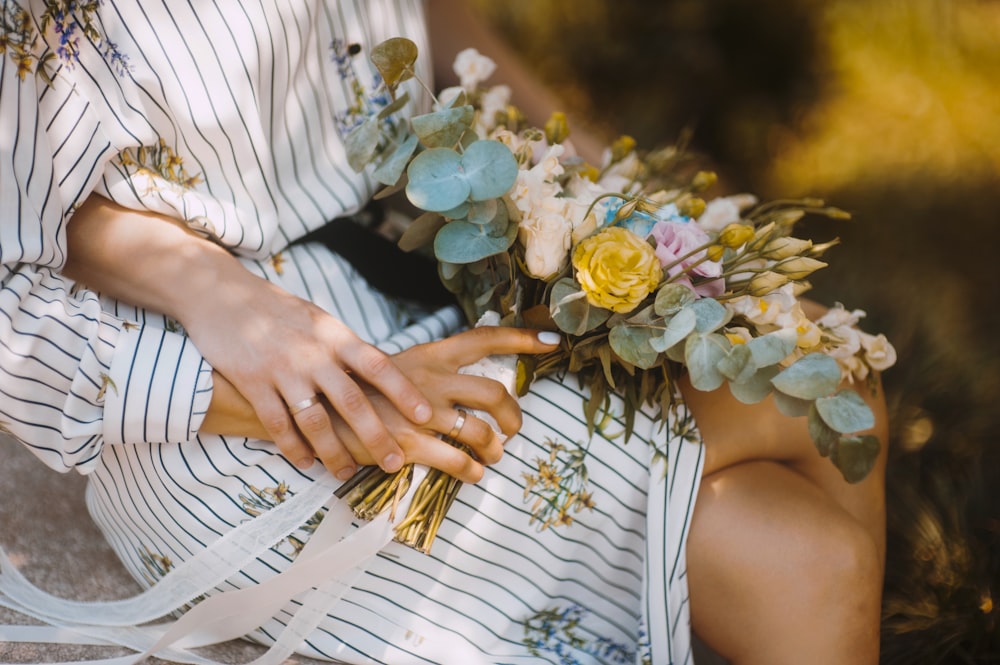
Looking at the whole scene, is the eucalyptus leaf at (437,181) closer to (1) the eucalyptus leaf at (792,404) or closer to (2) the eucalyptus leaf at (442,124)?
(2) the eucalyptus leaf at (442,124)

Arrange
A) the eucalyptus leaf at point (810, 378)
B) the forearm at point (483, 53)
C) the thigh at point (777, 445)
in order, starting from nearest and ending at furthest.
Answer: the eucalyptus leaf at point (810, 378)
the thigh at point (777, 445)
the forearm at point (483, 53)

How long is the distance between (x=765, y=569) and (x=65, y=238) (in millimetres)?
880

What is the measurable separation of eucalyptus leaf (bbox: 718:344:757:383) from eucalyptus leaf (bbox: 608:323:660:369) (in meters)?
0.09

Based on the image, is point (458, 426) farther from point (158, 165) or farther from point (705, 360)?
point (158, 165)

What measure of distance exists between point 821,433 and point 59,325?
0.81 meters

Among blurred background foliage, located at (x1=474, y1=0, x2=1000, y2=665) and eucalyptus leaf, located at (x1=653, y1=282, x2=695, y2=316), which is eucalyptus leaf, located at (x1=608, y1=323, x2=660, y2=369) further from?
blurred background foliage, located at (x1=474, y1=0, x2=1000, y2=665)

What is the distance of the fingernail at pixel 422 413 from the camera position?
0.93m

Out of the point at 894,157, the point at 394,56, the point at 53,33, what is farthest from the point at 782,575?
the point at 894,157

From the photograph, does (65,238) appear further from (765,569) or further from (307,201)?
(765,569)

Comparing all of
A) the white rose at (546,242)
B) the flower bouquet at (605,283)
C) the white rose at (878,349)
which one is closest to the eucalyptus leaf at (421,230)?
the flower bouquet at (605,283)

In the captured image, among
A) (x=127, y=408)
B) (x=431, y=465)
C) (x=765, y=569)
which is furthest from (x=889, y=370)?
(x=127, y=408)

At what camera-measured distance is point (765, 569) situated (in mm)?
990

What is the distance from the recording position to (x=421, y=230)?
1.00 metres

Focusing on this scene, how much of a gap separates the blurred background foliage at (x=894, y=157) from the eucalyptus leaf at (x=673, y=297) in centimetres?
78
